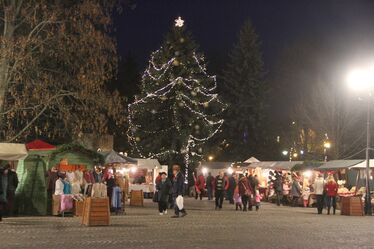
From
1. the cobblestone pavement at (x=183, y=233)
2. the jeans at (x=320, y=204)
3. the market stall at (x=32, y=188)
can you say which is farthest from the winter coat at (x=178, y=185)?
the jeans at (x=320, y=204)

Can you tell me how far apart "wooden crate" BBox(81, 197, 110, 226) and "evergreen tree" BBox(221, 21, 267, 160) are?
44.1 metres

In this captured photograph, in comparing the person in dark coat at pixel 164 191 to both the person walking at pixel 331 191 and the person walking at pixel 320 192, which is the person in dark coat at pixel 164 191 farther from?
the person walking at pixel 331 191

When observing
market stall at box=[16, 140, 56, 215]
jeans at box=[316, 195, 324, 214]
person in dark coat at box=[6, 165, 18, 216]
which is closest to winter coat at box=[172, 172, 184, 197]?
market stall at box=[16, 140, 56, 215]

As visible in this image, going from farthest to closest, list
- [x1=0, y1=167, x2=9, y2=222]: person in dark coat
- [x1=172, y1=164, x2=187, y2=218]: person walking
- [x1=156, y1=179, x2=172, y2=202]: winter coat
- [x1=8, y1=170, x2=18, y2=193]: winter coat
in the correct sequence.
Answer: [x1=156, y1=179, x2=172, y2=202]: winter coat < [x1=172, y1=164, x2=187, y2=218]: person walking < [x1=8, y1=170, x2=18, y2=193]: winter coat < [x1=0, y1=167, x2=9, y2=222]: person in dark coat

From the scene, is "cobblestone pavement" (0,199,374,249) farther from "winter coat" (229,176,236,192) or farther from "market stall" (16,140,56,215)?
"winter coat" (229,176,236,192)

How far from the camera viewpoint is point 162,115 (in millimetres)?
49438

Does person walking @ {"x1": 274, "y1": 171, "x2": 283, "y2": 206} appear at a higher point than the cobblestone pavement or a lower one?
higher

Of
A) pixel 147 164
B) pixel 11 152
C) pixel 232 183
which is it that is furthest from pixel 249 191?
pixel 147 164

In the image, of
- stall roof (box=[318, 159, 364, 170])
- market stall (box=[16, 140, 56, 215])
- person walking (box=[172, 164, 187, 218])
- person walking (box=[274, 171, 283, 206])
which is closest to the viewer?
person walking (box=[172, 164, 187, 218])

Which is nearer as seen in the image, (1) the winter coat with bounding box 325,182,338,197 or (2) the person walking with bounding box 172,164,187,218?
(2) the person walking with bounding box 172,164,187,218

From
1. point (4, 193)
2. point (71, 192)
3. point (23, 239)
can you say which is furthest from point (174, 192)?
point (23, 239)

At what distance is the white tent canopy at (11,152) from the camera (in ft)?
68.8

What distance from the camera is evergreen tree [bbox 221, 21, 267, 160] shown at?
62406mm

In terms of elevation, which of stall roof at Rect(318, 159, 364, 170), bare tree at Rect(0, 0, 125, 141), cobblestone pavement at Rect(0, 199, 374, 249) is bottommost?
cobblestone pavement at Rect(0, 199, 374, 249)
